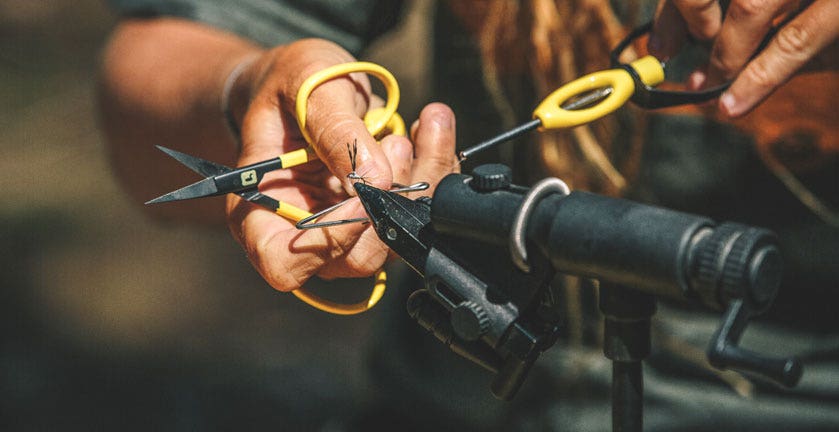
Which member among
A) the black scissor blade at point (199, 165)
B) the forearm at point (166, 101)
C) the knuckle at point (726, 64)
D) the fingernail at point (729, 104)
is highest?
the knuckle at point (726, 64)

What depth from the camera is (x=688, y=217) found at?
443 millimetres

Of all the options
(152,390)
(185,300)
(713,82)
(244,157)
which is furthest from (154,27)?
(185,300)

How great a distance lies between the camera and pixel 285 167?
0.71 meters

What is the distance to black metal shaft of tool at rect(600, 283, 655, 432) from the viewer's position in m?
0.50

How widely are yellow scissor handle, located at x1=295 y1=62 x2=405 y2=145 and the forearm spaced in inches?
11.0

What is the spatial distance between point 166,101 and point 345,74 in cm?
45

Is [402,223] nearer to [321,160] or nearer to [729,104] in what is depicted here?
[321,160]

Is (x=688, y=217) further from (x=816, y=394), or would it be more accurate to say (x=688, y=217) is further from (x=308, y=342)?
(x=308, y=342)

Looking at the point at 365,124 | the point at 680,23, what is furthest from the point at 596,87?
the point at 365,124

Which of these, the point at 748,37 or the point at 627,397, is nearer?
the point at 627,397

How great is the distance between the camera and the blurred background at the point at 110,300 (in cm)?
219

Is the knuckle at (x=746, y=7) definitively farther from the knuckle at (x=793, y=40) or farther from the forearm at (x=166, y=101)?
the forearm at (x=166, y=101)

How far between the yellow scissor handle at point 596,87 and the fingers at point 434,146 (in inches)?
A: 3.1

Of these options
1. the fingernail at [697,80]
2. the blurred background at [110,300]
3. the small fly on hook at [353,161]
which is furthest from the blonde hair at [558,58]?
the blurred background at [110,300]
